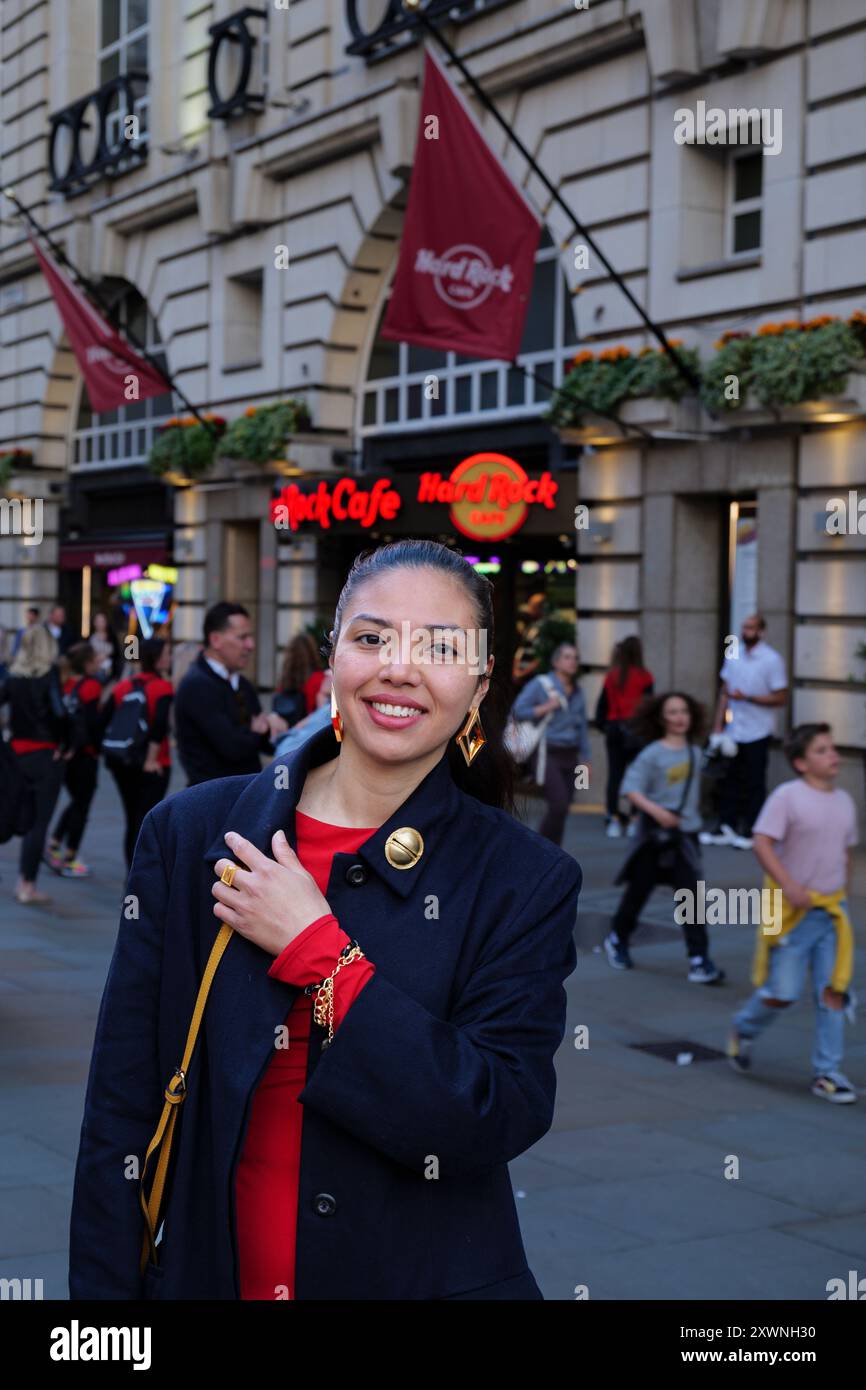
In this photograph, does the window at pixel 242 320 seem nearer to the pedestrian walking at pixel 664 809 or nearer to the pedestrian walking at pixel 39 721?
the pedestrian walking at pixel 39 721

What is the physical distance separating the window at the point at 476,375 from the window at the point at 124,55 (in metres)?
7.51

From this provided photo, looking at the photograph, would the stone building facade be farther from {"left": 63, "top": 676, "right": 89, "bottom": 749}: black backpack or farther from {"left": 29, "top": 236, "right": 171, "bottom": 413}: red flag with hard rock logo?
{"left": 63, "top": 676, "right": 89, "bottom": 749}: black backpack

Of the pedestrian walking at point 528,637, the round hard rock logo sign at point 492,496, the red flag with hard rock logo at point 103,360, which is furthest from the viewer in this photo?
the red flag with hard rock logo at point 103,360

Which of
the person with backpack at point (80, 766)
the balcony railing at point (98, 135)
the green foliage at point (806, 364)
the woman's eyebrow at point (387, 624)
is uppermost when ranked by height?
the balcony railing at point (98, 135)

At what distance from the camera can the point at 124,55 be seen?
1104 inches

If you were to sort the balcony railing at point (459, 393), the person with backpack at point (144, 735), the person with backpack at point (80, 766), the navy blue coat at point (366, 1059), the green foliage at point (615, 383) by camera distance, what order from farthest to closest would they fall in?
the balcony railing at point (459, 393) < the green foliage at point (615, 383) < the person with backpack at point (80, 766) < the person with backpack at point (144, 735) < the navy blue coat at point (366, 1059)

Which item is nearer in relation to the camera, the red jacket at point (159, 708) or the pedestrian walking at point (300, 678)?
the pedestrian walking at point (300, 678)

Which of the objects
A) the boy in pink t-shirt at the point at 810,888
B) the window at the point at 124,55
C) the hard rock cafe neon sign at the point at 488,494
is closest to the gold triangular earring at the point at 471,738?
the boy in pink t-shirt at the point at 810,888

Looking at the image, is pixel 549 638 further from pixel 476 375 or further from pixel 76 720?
pixel 76 720

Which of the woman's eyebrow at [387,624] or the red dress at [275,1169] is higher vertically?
the woman's eyebrow at [387,624]

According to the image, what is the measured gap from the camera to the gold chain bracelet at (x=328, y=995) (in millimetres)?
2230

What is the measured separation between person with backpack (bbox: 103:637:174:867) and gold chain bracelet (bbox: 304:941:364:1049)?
29.9 ft

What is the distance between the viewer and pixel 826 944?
7.50 metres
